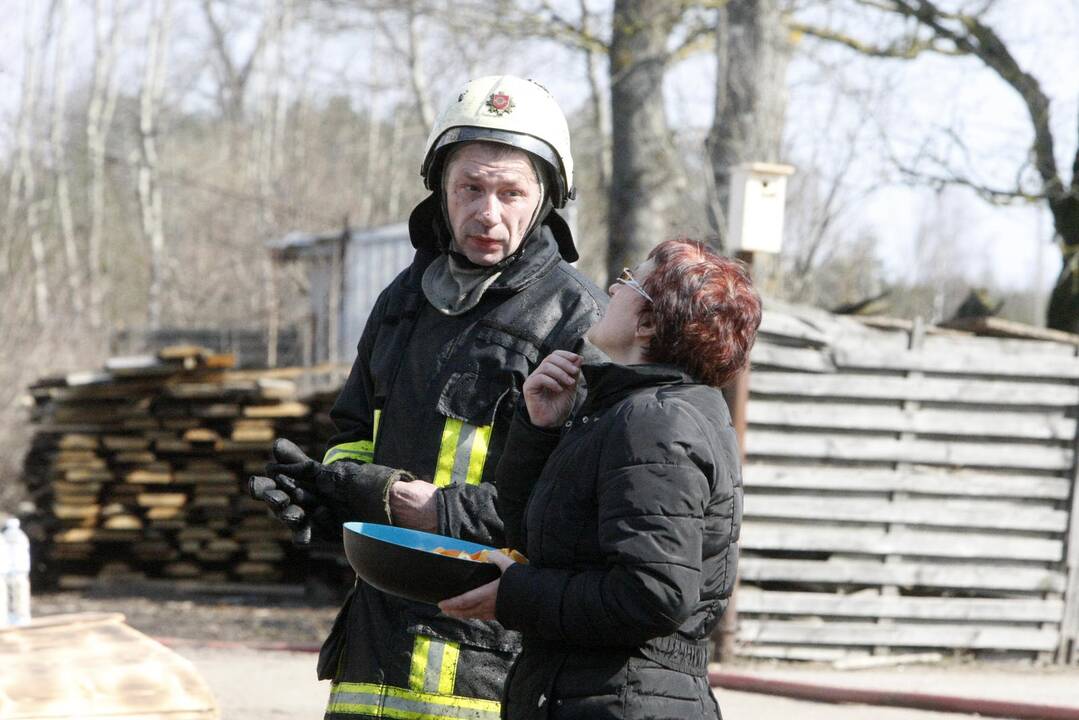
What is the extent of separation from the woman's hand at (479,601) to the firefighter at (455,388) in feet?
1.30

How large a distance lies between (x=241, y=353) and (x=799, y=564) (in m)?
17.1

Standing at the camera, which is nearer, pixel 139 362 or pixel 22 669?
pixel 22 669

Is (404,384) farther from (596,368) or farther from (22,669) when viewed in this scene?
(22,669)

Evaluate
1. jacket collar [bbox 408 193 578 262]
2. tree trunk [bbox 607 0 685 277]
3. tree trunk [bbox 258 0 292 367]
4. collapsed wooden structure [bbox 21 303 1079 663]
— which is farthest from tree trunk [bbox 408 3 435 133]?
jacket collar [bbox 408 193 578 262]

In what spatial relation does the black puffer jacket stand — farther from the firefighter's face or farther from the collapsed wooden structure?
the collapsed wooden structure

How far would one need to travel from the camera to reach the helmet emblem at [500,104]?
295 centimetres

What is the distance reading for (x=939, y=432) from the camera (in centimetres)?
767

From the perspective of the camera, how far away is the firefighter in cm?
278

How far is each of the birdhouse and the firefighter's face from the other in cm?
383

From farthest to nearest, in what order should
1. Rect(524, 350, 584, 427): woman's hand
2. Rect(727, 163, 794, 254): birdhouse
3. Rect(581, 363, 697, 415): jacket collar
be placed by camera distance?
Rect(727, 163, 794, 254): birdhouse < Rect(524, 350, 584, 427): woman's hand < Rect(581, 363, 697, 415): jacket collar

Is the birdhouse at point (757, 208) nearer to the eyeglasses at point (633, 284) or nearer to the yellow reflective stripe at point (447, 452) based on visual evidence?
the yellow reflective stripe at point (447, 452)

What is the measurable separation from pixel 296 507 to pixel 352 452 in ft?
0.70

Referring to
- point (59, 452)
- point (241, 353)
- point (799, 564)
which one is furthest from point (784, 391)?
point (241, 353)

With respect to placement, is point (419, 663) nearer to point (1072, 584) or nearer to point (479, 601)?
point (479, 601)
